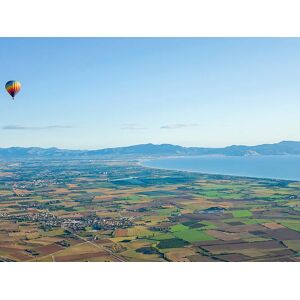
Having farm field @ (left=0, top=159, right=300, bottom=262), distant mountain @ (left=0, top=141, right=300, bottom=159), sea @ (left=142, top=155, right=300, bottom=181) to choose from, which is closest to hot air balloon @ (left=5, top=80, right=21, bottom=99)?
farm field @ (left=0, top=159, right=300, bottom=262)

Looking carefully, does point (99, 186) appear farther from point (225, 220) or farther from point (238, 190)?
point (225, 220)

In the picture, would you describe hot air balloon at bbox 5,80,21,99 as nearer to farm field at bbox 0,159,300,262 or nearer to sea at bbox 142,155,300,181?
farm field at bbox 0,159,300,262

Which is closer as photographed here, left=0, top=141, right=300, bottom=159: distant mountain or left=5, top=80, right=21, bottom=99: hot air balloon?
left=5, top=80, right=21, bottom=99: hot air balloon

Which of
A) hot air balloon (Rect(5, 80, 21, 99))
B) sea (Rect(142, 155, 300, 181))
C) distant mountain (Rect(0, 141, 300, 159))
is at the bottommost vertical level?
sea (Rect(142, 155, 300, 181))

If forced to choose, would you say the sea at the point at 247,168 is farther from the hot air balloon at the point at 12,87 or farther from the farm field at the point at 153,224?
the hot air balloon at the point at 12,87

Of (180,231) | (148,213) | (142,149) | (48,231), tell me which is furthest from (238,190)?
(142,149)

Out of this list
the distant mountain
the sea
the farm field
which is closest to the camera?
the farm field

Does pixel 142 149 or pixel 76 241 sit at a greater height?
pixel 142 149
